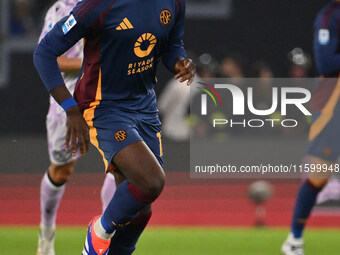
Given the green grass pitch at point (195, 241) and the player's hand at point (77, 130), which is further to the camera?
the green grass pitch at point (195, 241)

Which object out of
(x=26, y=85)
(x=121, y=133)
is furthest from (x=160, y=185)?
(x=26, y=85)

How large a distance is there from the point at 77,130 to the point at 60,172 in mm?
1895

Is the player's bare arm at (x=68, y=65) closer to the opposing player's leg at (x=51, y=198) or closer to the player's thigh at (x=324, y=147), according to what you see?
the opposing player's leg at (x=51, y=198)

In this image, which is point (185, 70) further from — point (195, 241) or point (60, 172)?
point (195, 241)

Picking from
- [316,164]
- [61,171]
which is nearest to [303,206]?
[316,164]

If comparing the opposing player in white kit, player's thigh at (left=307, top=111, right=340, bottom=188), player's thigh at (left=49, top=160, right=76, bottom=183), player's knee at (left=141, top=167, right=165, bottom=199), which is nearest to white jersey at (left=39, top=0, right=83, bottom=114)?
the opposing player in white kit

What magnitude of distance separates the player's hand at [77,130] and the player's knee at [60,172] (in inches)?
70.6

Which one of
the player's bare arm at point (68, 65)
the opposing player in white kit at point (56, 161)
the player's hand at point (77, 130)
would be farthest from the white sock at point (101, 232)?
the player's bare arm at point (68, 65)

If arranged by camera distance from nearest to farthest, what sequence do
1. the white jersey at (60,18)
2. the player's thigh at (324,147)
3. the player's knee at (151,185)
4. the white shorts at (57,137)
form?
1. the player's knee at (151,185)
2. the white jersey at (60,18)
3. the white shorts at (57,137)
4. the player's thigh at (324,147)

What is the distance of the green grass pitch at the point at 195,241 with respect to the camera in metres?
7.38

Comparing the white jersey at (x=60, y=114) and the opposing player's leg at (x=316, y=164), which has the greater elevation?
the white jersey at (x=60, y=114)

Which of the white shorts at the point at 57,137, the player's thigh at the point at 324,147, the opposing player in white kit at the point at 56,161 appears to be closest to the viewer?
the opposing player in white kit at the point at 56,161

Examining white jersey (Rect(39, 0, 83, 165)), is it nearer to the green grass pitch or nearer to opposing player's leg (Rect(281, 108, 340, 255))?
the green grass pitch

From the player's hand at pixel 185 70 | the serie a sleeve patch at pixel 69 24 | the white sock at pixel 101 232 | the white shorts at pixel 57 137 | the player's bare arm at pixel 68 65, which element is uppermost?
the serie a sleeve patch at pixel 69 24
